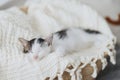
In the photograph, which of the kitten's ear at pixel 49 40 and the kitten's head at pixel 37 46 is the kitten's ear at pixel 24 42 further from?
the kitten's ear at pixel 49 40

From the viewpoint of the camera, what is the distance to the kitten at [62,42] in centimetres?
135

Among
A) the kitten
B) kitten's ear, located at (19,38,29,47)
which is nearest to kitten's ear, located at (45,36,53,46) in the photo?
the kitten

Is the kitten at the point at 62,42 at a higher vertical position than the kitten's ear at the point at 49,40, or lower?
lower

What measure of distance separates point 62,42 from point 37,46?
0.27 meters

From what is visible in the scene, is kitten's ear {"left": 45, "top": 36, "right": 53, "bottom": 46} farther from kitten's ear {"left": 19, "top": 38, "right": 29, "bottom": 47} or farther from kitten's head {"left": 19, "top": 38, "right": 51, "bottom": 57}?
kitten's ear {"left": 19, "top": 38, "right": 29, "bottom": 47}

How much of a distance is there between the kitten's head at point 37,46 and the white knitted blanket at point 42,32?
0.04 m

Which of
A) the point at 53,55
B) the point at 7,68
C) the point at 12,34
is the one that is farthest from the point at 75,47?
the point at 7,68

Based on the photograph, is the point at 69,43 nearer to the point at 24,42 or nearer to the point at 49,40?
the point at 49,40

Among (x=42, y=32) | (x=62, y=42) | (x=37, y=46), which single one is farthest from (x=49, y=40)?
(x=42, y=32)

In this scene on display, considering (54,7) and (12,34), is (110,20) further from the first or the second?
(12,34)

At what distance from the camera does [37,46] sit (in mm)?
1346

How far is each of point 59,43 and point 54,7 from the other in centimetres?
47

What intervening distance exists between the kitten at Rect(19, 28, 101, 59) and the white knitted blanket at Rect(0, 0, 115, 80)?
0.05m

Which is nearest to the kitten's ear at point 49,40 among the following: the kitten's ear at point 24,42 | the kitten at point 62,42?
the kitten at point 62,42
